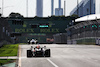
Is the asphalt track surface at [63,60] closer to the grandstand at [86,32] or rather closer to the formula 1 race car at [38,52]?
the formula 1 race car at [38,52]

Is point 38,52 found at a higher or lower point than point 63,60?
higher

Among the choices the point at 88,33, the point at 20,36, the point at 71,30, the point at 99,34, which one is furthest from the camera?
the point at 20,36

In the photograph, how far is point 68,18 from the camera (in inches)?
4392

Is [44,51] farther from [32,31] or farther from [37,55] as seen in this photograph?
[32,31]

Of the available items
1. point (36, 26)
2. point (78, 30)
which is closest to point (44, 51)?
point (78, 30)

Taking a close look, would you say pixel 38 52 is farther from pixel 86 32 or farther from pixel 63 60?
pixel 86 32

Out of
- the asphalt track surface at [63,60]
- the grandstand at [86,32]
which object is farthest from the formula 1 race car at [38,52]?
the grandstand at [86,32]

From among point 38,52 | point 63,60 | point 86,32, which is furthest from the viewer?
point 86,32

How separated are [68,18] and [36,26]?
18.7m

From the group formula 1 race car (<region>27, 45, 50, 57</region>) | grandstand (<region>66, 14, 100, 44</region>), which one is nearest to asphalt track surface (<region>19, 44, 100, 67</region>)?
formula 1 race car (<region>27, 45, 50, 57</region>)

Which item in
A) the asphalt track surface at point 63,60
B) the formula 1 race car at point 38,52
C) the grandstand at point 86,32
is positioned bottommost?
the asphalt track surface at point 63,60

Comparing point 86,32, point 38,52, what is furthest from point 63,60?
point 86,32

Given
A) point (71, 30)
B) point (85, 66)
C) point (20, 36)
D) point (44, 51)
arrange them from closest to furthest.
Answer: point (85, 66) → point (44, 51) → point (71, 30) → point (20, 36)

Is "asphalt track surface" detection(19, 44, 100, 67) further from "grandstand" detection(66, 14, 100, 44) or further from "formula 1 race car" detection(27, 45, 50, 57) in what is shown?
A: "grandstand" detection(66, 14, 100, 44)
